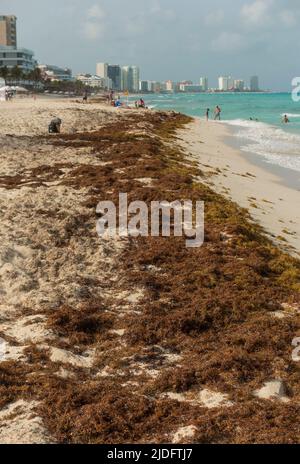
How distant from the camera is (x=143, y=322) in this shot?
22.0 feet

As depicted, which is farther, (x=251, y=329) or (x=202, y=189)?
(x=202, y=189)

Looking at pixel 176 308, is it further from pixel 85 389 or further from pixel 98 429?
pixel 98 429

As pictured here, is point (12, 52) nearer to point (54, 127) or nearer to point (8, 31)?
point (8, 31)

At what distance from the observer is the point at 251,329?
6.56m

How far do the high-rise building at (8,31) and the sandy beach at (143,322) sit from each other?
162 metres

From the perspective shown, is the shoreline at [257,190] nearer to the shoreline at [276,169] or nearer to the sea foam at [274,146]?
the shoreline at [276,169]

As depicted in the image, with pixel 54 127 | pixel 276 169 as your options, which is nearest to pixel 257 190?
pixel 276 169

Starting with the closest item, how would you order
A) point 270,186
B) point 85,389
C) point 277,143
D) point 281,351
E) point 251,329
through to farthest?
point 85,389, point 281,351, point 251,329, point 270,186, point 277,143

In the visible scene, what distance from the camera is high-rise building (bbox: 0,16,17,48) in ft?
522

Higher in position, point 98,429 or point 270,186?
point 270,186

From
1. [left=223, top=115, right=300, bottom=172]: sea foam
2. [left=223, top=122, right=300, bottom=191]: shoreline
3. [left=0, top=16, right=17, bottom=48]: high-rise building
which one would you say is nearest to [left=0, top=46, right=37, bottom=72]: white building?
[left=0, top=16, right=17, bottom=48]: high-rise building

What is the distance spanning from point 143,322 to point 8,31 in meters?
174

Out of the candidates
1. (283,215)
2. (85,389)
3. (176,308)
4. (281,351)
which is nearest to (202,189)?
(283,215)
